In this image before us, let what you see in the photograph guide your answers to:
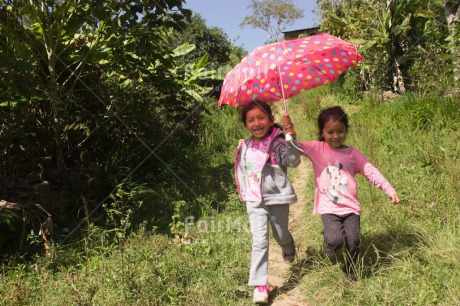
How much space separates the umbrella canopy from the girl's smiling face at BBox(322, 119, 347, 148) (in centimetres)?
36

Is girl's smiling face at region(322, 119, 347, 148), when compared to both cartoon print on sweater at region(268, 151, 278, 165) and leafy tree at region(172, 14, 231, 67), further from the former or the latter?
leafy tree at region(172, 14, 231, 67)

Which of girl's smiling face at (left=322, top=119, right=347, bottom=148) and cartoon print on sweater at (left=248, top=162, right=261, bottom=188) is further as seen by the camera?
cartoon print on sweater at (left=248, top=162, right=261, bottom=188)

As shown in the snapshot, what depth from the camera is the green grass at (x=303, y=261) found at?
102 inches

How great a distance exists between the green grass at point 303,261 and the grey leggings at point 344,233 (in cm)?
12

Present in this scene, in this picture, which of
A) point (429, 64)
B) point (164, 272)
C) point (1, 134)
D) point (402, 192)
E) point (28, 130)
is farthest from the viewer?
point (429, 64)

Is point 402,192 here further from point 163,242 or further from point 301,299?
point 163,242

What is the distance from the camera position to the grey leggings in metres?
2.65

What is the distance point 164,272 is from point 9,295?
108 cm

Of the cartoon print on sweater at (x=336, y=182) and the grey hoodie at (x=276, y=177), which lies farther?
the grey hoodie at (x=276, y=177)

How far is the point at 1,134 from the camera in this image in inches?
170

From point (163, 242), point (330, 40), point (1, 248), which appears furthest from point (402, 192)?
point (1, 248)

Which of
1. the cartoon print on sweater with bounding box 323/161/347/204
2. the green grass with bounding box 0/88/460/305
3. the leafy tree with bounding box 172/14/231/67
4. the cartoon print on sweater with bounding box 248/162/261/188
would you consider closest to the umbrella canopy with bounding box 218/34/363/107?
the cartoon print on sweater with bounding box 248/162/261/188

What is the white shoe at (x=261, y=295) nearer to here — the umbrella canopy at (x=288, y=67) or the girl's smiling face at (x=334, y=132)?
the girl's smiling face at (x=334, y=132)

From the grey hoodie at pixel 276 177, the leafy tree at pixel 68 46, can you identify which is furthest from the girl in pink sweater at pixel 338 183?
the leafy tree at pixel 68 46
